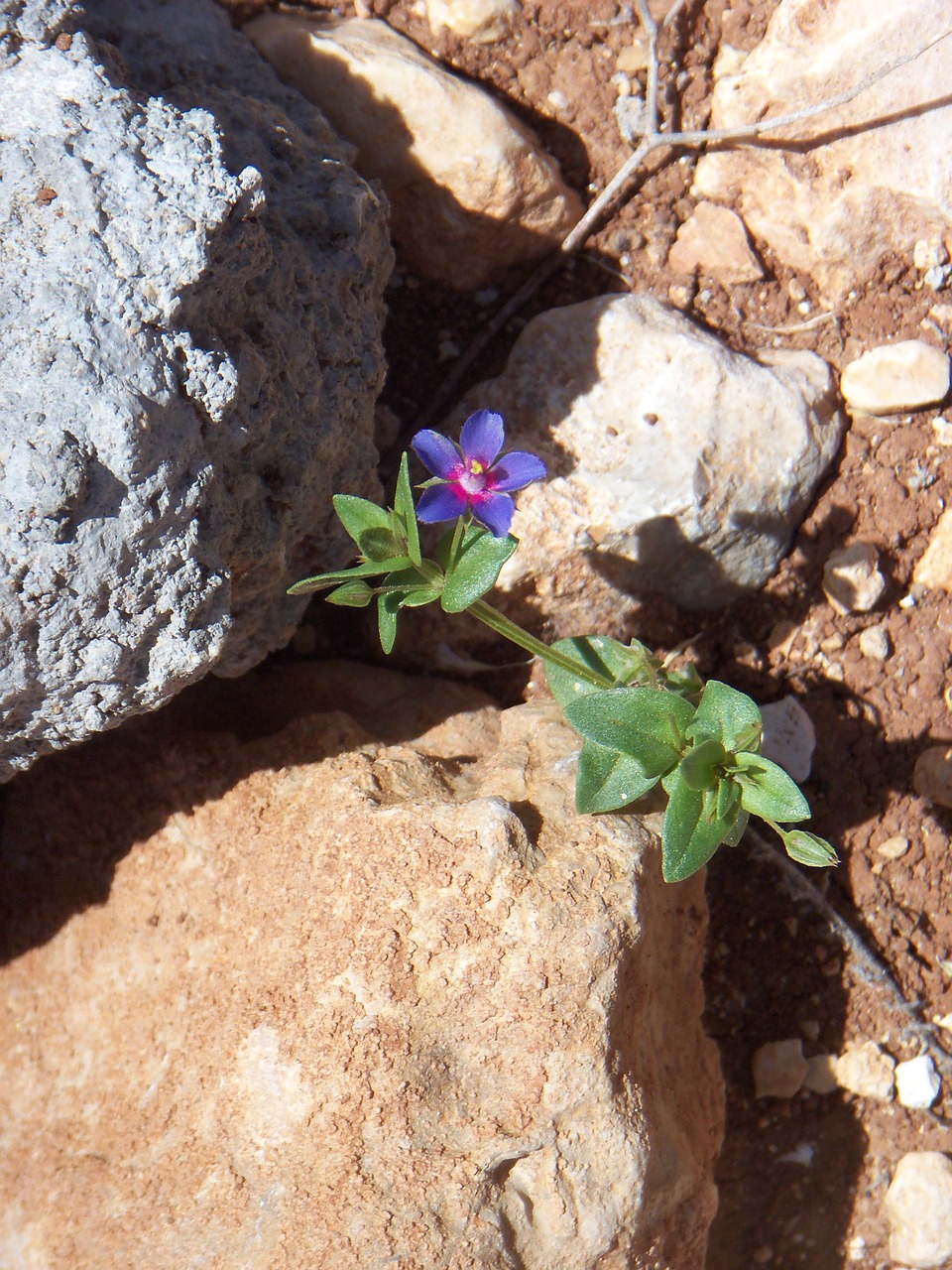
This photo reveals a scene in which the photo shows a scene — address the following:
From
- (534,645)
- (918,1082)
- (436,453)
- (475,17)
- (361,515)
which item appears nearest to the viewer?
(361,515)

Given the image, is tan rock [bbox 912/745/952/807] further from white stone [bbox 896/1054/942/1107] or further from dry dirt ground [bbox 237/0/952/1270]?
white stone [bbox 896/1054/942/1107]

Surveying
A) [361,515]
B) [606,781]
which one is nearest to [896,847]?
[606,781]

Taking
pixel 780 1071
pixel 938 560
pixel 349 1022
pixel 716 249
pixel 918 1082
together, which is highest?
pixel 716 249

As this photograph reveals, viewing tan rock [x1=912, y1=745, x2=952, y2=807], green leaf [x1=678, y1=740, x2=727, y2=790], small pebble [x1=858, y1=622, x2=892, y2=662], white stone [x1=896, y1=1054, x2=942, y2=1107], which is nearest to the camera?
green leaf [x1=678, y1=740, x2=727, y2=790]

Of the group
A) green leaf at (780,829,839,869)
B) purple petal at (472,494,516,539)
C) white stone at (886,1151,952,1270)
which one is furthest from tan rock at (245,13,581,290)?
white stone at (886,1151,952,1270)

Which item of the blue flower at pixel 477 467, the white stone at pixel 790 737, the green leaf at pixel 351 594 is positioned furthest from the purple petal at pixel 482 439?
the white stone at pixel 790 737

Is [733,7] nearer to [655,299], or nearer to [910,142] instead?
[910,142]

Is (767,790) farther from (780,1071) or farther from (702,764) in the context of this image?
(780,1071)
